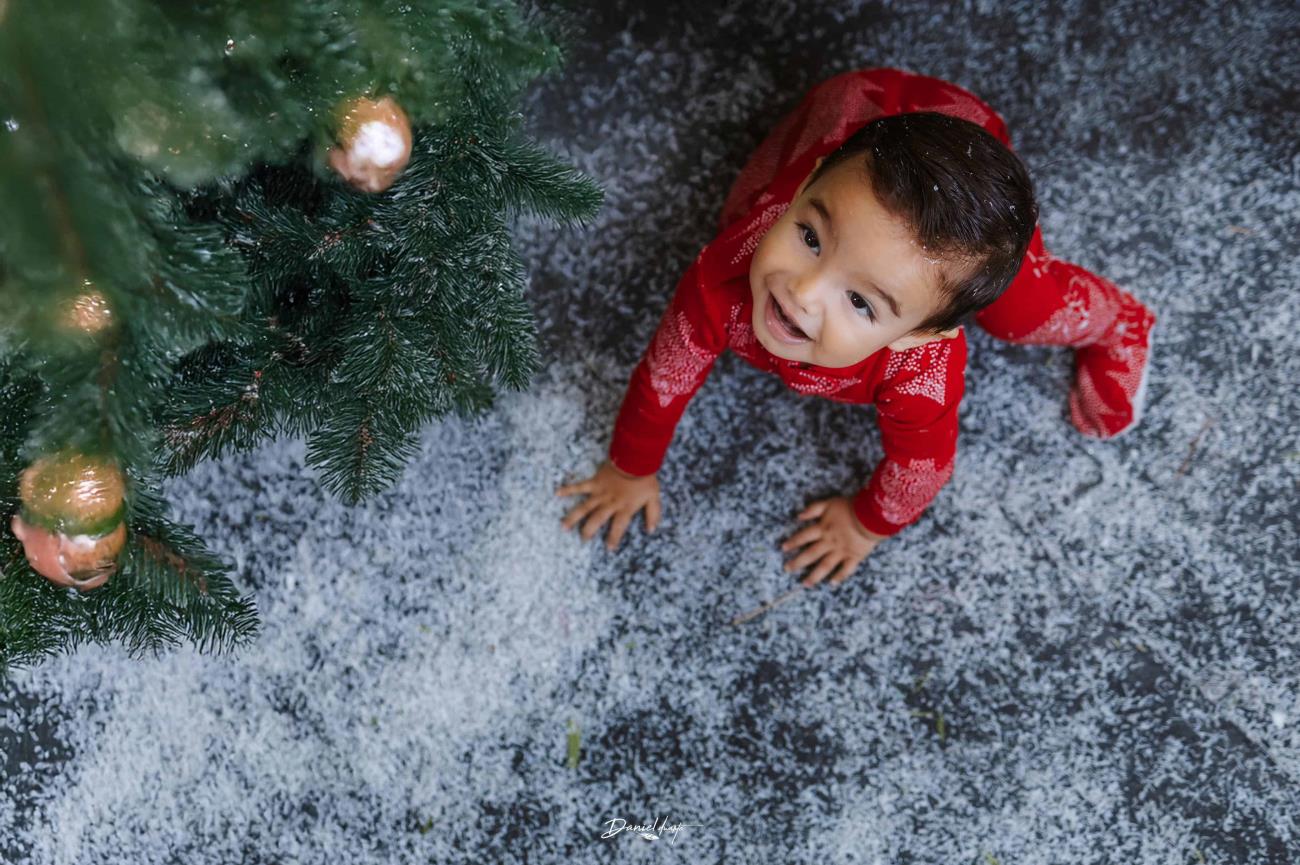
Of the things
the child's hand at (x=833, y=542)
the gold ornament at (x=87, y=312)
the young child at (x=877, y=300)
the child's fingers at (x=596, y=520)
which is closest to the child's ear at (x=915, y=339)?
the young child at (x=877, y=300)

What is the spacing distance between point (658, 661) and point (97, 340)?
0.68 metres

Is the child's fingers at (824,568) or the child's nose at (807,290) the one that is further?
the child's fingers at (824,568)

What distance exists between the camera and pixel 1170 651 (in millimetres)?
1027

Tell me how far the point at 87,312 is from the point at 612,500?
0.63 metres

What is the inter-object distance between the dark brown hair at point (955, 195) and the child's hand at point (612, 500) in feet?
1.21

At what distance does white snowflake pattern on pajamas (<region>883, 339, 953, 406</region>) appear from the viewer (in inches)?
33.7

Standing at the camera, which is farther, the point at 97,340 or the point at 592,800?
the point at 592,800

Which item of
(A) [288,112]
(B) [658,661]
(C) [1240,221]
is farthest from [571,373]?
(C) [1240,221]

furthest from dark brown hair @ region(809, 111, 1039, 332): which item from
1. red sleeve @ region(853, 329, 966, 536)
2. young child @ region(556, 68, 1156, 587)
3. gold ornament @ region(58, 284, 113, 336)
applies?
gold ornament @ region(58, 284, 113, 336)

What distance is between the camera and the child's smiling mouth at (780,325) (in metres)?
0.77

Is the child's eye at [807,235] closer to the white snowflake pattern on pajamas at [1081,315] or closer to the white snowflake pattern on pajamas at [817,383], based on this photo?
the white snowflake pattern on pajamas at [817,383]

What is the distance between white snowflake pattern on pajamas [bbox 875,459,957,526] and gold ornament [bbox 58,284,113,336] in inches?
27.2

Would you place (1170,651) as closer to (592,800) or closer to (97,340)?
(592,800)

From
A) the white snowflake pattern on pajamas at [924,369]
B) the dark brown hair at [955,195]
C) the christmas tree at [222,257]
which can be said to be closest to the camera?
the christmas tree at [222,257]
